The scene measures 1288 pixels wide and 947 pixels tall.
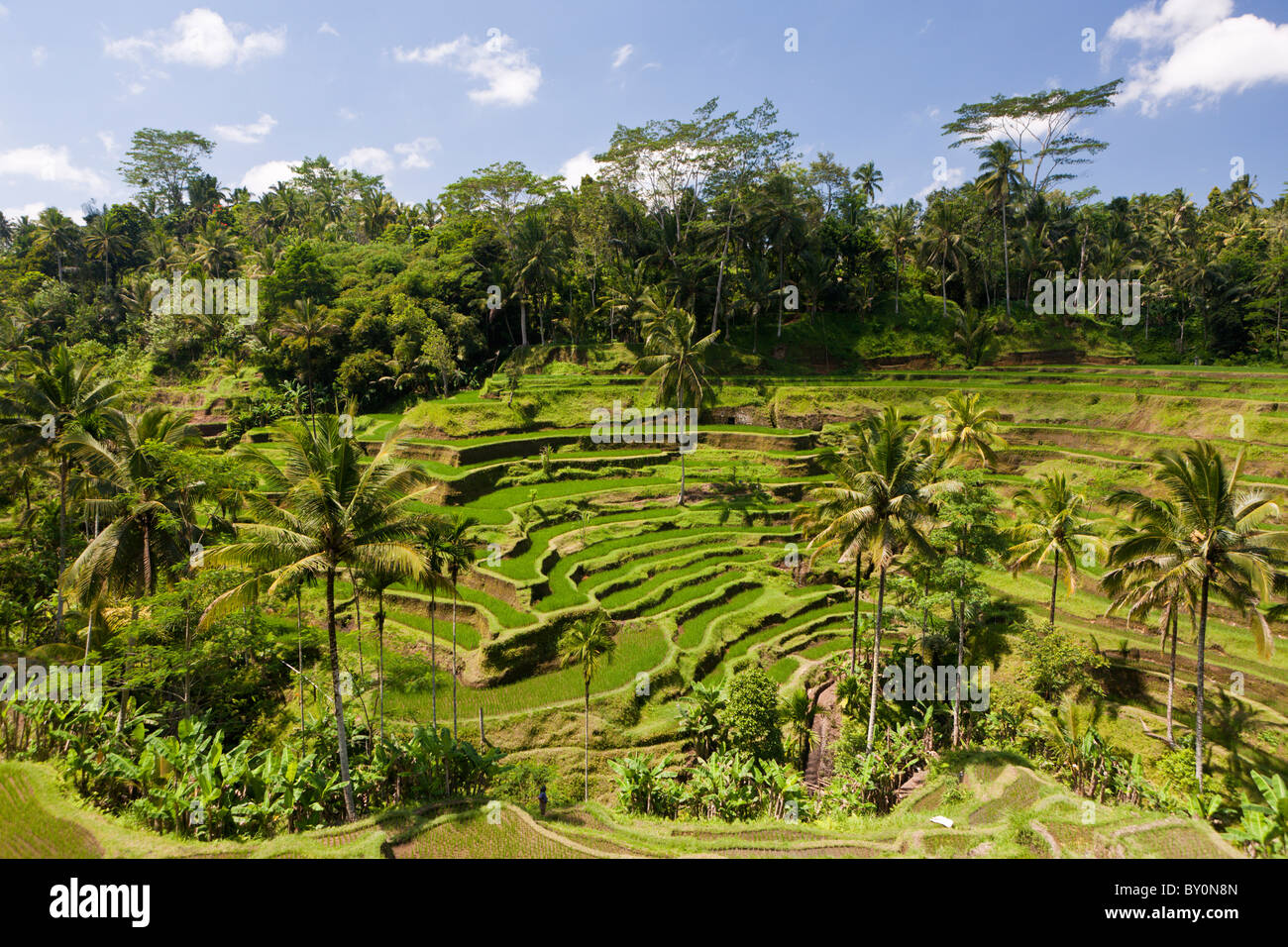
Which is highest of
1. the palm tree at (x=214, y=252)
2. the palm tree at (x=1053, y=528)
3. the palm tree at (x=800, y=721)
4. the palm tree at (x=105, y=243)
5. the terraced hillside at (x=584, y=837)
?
the palm tree at (x=105, y=243)

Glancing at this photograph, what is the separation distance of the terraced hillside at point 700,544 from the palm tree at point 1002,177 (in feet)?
52.2

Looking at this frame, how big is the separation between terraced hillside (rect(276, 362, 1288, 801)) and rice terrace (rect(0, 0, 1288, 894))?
21cm

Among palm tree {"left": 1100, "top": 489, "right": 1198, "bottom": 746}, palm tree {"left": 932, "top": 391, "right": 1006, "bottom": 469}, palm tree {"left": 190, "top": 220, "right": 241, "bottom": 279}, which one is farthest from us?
palm tree {"left": 190, "top": 220, "right": 241, "bottom": 279}

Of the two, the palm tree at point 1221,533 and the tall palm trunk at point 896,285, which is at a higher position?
the tall palm trunk at point 896,285

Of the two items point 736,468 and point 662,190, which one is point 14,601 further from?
point 662,190

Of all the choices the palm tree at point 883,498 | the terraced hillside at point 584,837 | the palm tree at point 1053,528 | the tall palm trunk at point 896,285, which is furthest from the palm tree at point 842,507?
the tall palm trunk at point 896,285

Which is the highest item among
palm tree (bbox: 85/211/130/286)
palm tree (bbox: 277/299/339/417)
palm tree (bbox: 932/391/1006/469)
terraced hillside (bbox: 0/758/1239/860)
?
palm tree (bbox: 85/211/130/286)

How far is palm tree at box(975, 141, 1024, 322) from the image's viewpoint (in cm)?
5753

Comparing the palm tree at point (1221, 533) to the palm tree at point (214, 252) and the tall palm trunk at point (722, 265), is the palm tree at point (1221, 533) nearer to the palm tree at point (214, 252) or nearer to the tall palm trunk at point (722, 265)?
the tall palm trunk at point (722, 265)

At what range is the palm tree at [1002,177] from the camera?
5753 centimetres

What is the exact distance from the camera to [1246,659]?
72.9 ft

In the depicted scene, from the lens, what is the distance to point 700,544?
3394cm

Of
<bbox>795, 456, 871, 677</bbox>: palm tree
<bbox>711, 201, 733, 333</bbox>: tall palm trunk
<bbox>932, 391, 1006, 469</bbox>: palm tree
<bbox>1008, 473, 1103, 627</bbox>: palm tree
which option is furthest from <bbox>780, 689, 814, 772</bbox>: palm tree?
<bbox>711, 201, 733, 333</bbox>: tall palm trunk

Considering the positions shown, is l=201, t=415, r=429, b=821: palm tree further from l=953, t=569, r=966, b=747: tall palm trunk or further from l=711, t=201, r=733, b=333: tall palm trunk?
l=711, t=201, r=733, b=333: tall palm trunk
